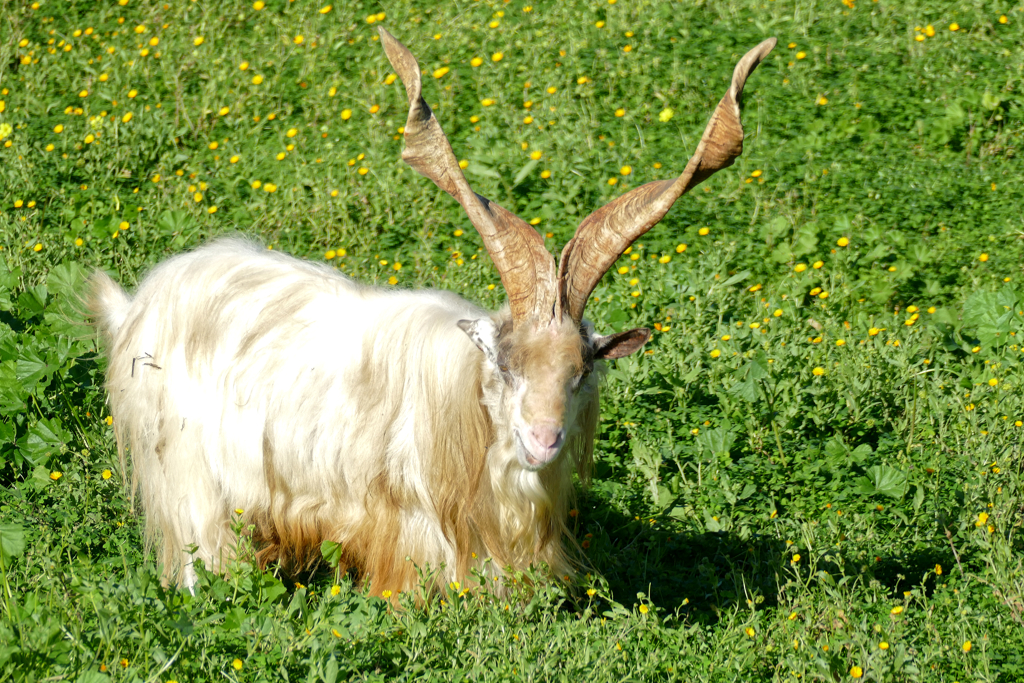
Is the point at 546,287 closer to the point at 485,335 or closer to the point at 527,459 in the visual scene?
the point at 485,335

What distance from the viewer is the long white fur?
402 cm

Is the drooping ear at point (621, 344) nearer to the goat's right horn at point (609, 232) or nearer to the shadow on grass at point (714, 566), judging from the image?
the goat's right horn at point (609, 232)

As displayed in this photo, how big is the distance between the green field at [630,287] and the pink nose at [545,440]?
65 centimetres

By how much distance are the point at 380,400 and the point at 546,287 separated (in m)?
Answer: 0.85

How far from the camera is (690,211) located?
286 inches

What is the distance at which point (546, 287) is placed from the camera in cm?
367

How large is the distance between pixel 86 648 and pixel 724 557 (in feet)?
8.22

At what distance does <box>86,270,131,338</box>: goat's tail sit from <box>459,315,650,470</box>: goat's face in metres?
1.83

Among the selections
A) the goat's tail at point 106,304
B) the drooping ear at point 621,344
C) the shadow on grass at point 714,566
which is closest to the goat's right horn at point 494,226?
the drooping ear at point 621,344

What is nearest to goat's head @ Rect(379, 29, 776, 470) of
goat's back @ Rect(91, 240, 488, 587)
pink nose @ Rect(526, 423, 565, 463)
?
pink nose @ Rect(526, 423, 565, 463)

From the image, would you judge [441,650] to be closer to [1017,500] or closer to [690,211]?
[1017,500]

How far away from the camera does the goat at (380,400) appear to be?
370 cm

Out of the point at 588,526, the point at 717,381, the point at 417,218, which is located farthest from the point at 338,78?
the point at 588,526

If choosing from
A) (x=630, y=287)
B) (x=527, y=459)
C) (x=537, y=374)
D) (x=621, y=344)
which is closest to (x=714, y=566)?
(x=621, y=344)
